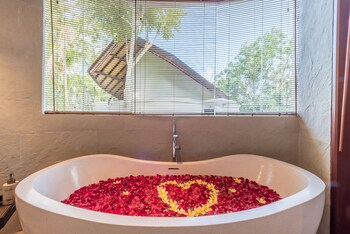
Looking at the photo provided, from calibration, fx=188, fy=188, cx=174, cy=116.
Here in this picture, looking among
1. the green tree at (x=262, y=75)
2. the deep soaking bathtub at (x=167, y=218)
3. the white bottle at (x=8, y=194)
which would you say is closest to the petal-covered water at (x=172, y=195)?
the deep soaking bathtub at (x=167, y=218)

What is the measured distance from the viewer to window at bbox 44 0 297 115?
6.56 feet

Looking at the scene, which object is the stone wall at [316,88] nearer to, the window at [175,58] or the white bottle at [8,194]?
the window at [175,58]

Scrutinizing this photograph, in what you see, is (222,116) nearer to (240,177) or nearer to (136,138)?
(240,177)

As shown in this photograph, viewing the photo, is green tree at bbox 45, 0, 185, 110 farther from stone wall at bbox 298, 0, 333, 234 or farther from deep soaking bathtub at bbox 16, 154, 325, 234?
stone wall at bbox 298, 0, 333, 234

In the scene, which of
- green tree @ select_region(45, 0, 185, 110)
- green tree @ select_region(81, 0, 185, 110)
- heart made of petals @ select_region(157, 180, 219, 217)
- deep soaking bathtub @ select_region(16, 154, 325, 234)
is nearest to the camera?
deep soaking bathtub @ select_region(16, 154, 325, 234)

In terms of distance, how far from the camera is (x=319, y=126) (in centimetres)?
160

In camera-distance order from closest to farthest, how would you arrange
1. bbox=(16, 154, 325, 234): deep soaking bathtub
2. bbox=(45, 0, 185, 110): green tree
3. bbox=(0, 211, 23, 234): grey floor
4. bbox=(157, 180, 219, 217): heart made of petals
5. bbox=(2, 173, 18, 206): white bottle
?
bbox=(16, 154, 325, 234): deep soaking bathtub, bbox=(157, 180, 219, 217): heart made of petals, bbox=(2, 173, 18, 206): white bottle, bbox=(0, 211, 23, 234): grey floor, bbox=(45, 0, 185, 110): green tree

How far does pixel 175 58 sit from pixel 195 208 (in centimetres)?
152

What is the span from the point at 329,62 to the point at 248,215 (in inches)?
52.8

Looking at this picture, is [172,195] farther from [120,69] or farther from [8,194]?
[120,69]

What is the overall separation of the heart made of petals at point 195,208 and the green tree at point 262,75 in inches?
36.3

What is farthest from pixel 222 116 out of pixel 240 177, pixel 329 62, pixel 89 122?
pixel 89 122

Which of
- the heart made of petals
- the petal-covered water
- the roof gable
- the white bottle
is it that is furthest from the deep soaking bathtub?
the roof gable

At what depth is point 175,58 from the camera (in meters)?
2.11
